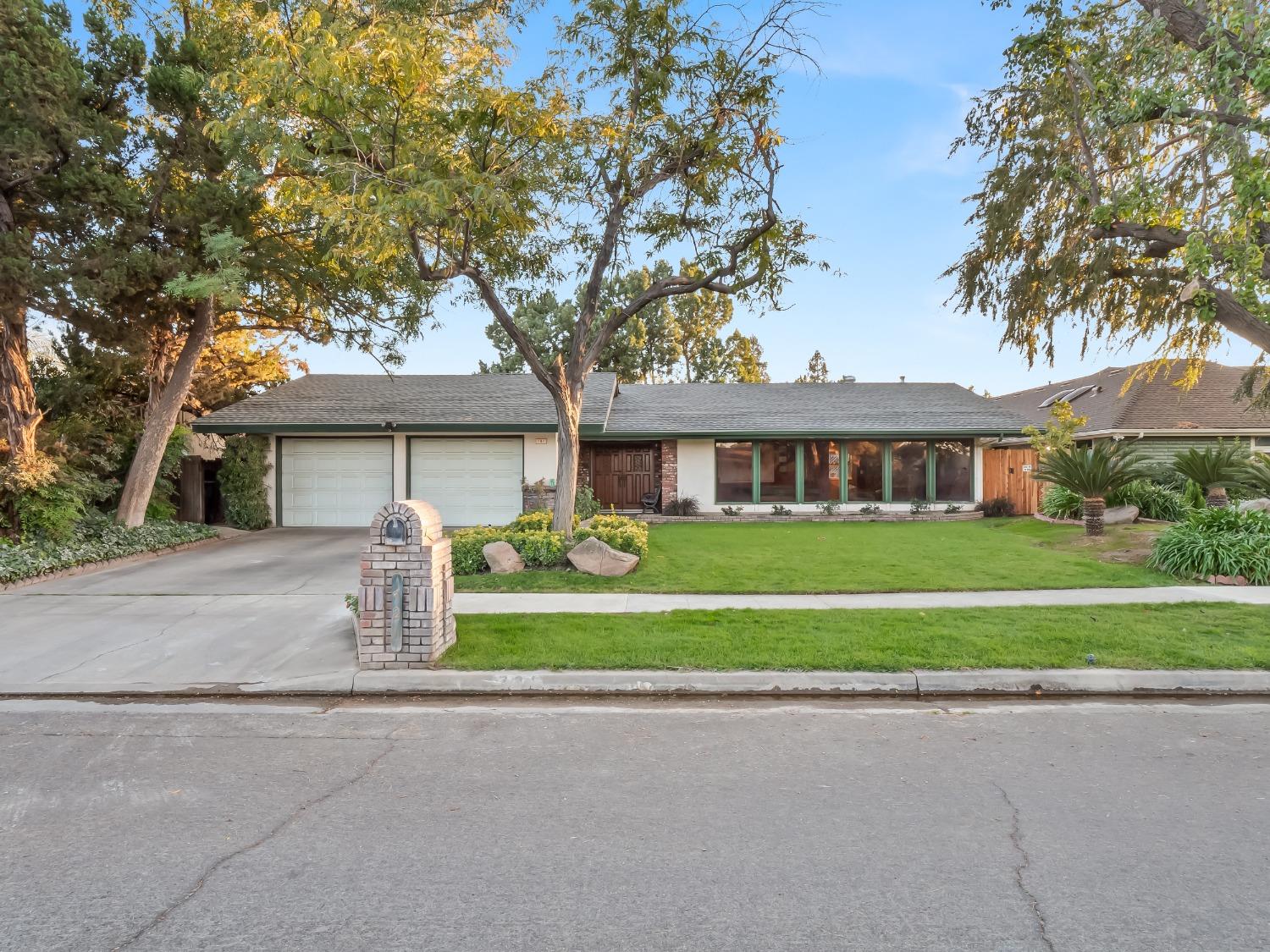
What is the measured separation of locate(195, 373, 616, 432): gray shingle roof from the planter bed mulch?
3.15 m

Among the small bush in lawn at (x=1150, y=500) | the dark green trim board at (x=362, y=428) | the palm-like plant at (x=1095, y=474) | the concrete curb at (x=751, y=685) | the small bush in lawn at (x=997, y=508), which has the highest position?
the dark green trim board at (x=362, y=428)

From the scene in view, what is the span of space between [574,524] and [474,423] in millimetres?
6557

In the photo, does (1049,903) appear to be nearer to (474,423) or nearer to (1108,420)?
(474,423)

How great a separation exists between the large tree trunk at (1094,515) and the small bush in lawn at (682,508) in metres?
8.88

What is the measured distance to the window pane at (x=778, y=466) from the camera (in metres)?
20.0

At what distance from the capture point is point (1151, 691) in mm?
5777

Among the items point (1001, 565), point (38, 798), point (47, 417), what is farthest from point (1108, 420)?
point (47, 417)

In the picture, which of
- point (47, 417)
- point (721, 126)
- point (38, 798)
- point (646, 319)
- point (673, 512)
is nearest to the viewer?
point (38, 798)

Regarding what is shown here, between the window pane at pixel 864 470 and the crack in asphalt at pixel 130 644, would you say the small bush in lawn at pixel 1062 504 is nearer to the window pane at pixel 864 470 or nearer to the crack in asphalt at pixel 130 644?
the window pane at pixel 864 470

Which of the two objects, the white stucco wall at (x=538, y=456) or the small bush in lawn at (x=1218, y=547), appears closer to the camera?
the small bush in lawn at (x=1218, y=547)

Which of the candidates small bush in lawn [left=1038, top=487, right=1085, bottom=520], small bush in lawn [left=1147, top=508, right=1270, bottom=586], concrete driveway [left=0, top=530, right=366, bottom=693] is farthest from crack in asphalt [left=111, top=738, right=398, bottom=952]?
small bush in lawn [left=1038, top=487, right=1085, bottom=520]

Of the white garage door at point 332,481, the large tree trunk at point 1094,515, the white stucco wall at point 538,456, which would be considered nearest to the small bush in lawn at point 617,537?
the white stucco wall at point 538,456

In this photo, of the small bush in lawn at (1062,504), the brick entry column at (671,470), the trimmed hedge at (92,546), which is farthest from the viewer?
the brick entry column at (671,470)

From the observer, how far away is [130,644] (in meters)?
7.14
